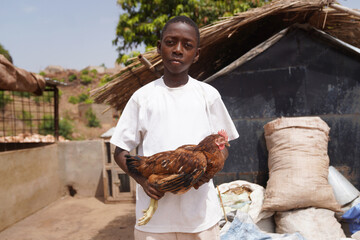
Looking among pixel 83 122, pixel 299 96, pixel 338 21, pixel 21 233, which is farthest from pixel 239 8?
pixel 83 122

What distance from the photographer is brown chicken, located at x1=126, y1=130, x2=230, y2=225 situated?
120 cm

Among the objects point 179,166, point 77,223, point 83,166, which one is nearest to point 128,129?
point 179,166

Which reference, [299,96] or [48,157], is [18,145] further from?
[299,96]

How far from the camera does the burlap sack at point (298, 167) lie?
2.84 metres

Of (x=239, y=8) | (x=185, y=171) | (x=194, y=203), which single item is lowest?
(x=194, y=203)

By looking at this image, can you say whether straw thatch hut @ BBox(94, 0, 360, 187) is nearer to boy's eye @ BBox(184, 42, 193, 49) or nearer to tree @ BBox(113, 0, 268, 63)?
boy's eye @ BBox(184, 42, 193, 49)

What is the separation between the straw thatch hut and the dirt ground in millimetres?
2235

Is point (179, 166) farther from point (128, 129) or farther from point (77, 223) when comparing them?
point (77, 223)

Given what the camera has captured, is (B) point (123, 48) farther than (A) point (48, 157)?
Yes

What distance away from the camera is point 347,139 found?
3.47 m

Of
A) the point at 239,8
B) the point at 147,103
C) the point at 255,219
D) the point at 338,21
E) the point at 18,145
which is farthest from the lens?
the point at 239,8

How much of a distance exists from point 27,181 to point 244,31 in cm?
487

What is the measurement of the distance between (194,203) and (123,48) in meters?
10.3

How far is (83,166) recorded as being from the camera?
6680 mm
